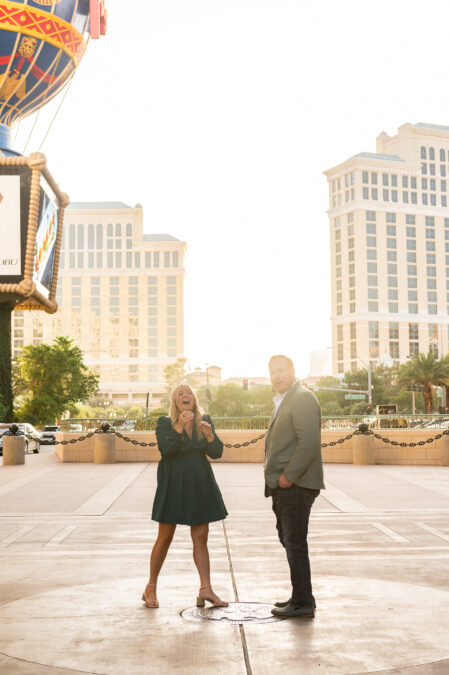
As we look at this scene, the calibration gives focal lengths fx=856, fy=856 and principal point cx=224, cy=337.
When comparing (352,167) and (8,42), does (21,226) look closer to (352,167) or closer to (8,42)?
(8,42)

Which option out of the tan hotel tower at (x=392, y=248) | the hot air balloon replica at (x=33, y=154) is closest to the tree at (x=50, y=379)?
the hot air balloon replica at (x=33, y=154)

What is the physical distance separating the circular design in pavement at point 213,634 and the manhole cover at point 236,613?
0.25ft

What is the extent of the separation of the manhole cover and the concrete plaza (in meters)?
0.12

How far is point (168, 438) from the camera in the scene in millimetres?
6652

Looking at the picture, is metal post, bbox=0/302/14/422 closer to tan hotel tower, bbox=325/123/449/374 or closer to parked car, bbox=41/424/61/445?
parked car, bbox=41/424/61/445

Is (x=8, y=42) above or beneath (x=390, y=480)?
above

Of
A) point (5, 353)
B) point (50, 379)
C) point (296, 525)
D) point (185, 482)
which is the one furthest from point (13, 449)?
point (50, 379)

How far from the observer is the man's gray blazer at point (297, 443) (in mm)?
6371

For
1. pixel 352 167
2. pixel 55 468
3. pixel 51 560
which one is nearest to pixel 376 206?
pixel 352 167

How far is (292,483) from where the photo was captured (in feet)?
21.0

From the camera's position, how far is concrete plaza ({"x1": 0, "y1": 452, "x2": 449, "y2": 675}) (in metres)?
A: 5.21

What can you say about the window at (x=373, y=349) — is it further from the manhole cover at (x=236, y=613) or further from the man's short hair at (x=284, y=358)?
the manhole cover at (x=236, y=613)

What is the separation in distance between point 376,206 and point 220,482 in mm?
172567

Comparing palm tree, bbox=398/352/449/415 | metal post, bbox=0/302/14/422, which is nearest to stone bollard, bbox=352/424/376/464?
metal post, bbox=0/302/14/422
